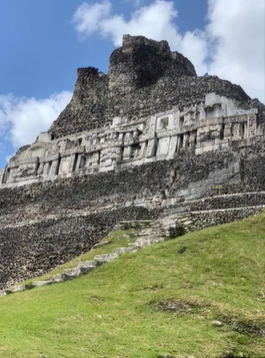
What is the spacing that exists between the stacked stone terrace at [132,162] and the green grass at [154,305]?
4601mm

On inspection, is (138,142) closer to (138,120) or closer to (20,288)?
(138,120)

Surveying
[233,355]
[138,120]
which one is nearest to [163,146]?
[138,120]

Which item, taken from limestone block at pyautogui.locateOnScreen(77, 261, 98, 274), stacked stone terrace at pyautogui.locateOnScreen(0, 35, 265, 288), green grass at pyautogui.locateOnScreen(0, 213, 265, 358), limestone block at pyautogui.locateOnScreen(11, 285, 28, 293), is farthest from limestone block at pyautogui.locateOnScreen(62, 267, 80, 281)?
stacked stone terrace at pyautogui.locateOnScreen(0, 35, 265, 288)

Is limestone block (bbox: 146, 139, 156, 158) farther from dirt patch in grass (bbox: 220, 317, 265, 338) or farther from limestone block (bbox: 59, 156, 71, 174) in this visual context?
dirt patch in grass (bbox: 220, 317, 265, 338)

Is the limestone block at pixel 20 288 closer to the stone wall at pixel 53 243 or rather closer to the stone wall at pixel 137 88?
the stone wall at pixel 53 243

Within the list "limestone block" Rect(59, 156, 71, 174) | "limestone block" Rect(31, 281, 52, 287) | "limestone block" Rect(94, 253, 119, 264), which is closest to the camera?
"limestone block" Rect(31, 281, 52, 287)

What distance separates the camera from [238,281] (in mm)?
18109

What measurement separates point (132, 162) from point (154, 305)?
1027 inches

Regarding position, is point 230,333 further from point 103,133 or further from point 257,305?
point 103,133

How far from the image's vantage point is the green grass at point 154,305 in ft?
40.5

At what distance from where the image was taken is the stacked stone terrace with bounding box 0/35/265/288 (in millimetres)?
30734

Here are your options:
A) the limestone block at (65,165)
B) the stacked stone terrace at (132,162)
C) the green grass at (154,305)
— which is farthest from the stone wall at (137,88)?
the green grass at (154,305)

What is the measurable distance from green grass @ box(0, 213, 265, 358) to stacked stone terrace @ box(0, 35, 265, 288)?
15.1 feet

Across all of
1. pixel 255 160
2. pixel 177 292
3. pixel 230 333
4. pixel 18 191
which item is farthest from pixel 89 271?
pixel 18 191
